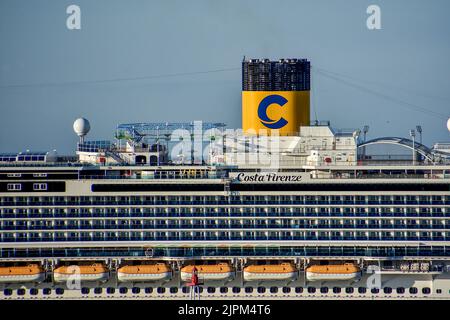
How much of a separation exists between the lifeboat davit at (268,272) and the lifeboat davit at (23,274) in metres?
9.81

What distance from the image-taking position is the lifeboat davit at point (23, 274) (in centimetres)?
6631

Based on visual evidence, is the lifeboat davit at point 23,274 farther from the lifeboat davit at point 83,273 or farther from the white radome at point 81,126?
the white radome at point 81,126

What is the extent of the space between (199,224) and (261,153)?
5526 mm

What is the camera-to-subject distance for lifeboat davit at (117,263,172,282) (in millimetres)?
65812

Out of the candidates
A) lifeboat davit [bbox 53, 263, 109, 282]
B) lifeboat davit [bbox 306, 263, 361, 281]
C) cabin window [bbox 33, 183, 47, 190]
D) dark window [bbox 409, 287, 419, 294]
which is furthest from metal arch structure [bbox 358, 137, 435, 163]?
cabin window [bbox 33, 183, 47, 190]

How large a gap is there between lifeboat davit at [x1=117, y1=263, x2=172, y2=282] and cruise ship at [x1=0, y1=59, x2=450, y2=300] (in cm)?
5

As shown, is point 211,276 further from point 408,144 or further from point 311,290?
point 408,144

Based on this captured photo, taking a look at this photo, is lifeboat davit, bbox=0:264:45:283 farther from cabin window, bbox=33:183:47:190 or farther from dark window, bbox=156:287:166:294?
dark window, bbox=156:287:166:294

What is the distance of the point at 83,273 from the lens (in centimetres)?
6612

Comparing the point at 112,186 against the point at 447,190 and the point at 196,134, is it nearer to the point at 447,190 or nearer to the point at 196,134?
the point at 196,134

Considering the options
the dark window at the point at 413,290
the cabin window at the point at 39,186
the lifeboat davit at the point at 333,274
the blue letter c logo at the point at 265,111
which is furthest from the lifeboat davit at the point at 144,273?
the dark window at the point at 413,290

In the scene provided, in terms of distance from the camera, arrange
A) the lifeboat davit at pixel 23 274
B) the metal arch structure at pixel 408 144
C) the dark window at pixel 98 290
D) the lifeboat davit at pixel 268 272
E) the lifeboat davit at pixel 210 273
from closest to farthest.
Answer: the lifeboat davit at pixel 268 272, the lifeboat davit at pixel 210 273, the lifeboat davit at pixel 23 274, the dark window at pixel 98 290, the metal arch structure at pixel 408 144

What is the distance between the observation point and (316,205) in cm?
6669

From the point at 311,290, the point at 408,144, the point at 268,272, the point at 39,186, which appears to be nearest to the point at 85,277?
the point at 39,186
